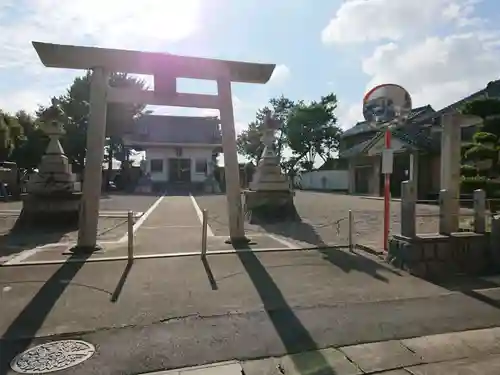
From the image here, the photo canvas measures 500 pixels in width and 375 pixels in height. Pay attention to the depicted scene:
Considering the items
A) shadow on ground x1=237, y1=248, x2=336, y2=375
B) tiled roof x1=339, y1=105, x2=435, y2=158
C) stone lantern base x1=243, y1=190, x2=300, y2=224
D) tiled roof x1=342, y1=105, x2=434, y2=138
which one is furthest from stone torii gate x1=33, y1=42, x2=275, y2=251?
tiled roof x1=342, y1=105, x2=434, y2=138

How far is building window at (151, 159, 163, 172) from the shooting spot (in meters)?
35.8

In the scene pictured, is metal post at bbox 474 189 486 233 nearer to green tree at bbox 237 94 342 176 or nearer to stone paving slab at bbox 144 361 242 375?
stone paving slab at bbox 144 361 242 375

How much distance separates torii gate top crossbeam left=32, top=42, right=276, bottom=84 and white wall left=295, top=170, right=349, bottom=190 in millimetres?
27641

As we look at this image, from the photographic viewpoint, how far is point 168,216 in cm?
1427

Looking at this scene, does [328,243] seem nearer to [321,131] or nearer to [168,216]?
[168,216]

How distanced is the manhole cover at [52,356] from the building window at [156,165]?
33.0m

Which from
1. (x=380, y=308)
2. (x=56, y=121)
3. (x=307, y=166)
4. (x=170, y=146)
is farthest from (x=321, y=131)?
(x=380, y=308)

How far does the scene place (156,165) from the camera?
3597 cm

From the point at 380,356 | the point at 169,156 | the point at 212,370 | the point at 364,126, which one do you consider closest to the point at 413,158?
the point at 364,126

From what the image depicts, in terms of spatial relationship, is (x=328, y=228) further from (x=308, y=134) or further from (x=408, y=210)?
(x=308, y=134)

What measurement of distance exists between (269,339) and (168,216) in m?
11.0

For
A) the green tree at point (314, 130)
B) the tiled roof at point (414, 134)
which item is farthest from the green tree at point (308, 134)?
the tiled roof at point (414, 134)

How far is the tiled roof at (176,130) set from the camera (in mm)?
35844

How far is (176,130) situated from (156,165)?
13.4 feet
